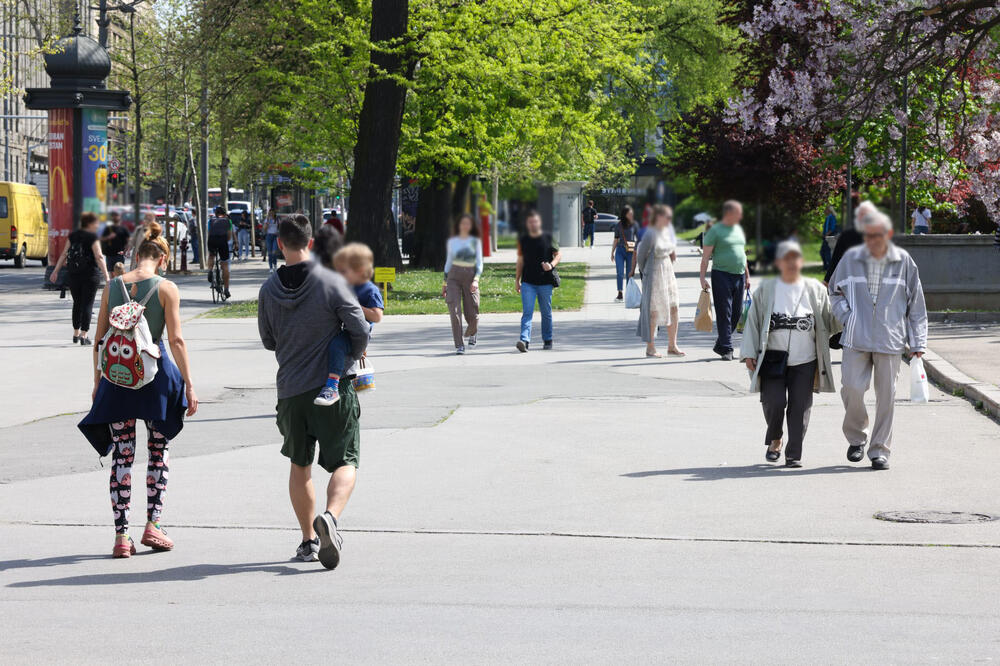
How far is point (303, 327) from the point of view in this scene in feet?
20.1

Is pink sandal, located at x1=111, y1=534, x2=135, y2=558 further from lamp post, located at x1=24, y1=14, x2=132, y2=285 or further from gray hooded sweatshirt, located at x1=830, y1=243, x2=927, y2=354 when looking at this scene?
lamp post, located at x1=24, y1=14, x2=132, y2=285

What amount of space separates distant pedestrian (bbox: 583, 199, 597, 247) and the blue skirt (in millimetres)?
4768

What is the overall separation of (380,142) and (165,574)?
4.67 metres

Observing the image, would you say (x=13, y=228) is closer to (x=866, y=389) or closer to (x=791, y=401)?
(x=791, y=401)

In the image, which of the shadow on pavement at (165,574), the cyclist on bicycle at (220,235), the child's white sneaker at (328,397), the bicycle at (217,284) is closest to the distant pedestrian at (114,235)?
the child's white sneaker at (328,397)

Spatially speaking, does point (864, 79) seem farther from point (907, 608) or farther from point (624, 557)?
point (624, 557)

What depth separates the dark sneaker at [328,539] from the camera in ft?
22.5

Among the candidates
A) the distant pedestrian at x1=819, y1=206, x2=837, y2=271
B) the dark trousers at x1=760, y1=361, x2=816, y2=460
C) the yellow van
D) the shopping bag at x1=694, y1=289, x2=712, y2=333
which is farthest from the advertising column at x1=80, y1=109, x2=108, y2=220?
the yellow van

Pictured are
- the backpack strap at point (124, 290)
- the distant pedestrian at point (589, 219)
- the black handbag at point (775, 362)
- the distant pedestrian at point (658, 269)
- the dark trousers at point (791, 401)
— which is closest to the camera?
the distant pedestrian at point (658, 269)

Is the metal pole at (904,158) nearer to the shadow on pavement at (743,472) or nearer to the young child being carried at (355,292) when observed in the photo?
the young child being carried at (355,292)

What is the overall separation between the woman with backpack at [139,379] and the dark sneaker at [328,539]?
1.01m

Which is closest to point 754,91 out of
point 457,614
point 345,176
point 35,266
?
point 345,176

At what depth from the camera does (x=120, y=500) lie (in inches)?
297

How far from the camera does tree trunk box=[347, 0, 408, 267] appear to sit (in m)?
2.72
